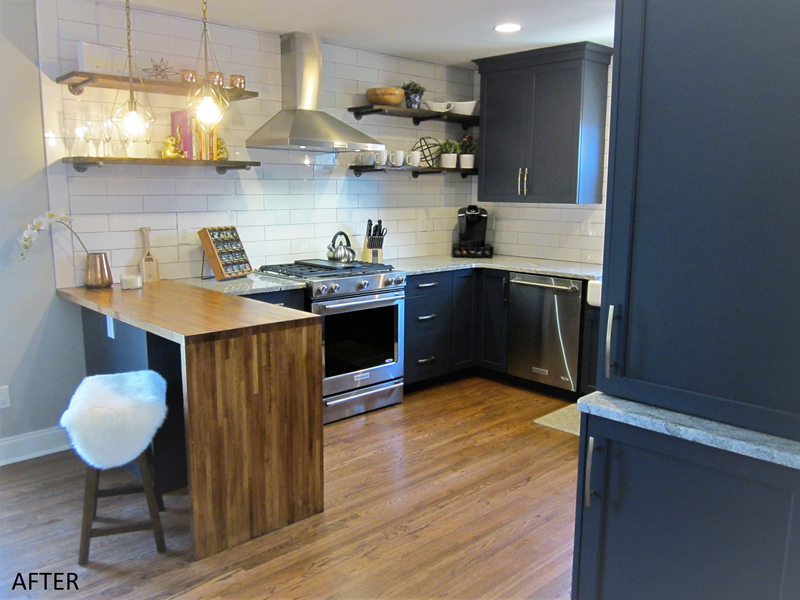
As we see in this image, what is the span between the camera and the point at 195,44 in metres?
3.92

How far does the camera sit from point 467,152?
5.33 meters

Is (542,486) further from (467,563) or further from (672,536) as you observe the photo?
(672,536)

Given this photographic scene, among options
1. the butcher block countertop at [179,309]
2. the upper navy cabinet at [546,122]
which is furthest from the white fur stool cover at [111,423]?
the upper navy cabinet at [546,122]

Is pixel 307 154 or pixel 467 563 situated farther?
pixel 307 154

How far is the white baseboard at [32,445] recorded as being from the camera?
11.5 feet

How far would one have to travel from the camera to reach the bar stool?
7.73ft

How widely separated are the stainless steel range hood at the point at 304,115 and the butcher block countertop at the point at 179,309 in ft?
3.70

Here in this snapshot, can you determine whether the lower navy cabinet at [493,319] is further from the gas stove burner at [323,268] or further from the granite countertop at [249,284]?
the granite countertop at [249,284]

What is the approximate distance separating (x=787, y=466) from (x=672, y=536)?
35cm

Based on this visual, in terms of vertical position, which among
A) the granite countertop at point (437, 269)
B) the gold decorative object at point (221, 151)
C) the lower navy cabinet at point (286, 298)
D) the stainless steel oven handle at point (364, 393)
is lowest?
the stainless steel oven handle at point (364, 393)

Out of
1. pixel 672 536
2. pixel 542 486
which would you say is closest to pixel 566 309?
pixel 542 486

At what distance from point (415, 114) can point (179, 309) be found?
2.71 metres

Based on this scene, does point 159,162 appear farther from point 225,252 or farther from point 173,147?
point 225,252

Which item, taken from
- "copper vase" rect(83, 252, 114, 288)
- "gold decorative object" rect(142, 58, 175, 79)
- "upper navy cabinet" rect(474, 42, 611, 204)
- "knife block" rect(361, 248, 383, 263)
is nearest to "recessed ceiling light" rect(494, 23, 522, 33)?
"upper navy cabinet" rect(474, 42, 611, 204)
